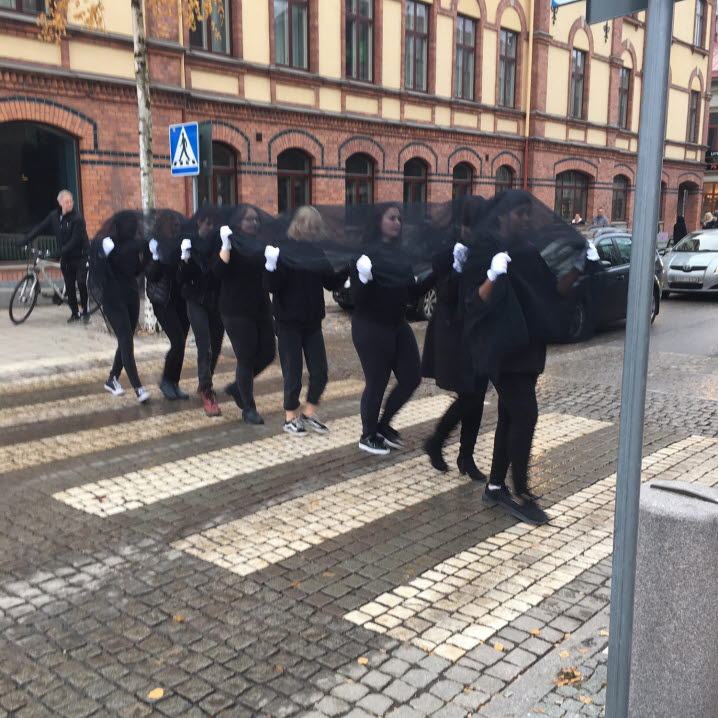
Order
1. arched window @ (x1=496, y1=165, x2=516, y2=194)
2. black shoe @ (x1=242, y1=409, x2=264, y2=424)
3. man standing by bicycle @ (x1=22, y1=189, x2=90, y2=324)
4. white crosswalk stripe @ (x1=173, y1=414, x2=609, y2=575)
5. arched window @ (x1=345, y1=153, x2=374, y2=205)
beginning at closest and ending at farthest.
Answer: white crosswalk stripe @ (x1=173, y1=414, x2=609, y2=575), black shoe @ (x1=242, y1=409, x2=264, y2=424), man standing by bicycle @ (x1=22, y1=189, x2=90, y2=324), arched window @ (x1=345, y1=153, x2=374, y2=205), arched window @ (x1=496, y1=165, x2=516, y2=194)

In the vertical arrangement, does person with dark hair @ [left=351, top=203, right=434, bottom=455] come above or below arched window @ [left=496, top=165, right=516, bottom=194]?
below

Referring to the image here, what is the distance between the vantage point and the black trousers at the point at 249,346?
23.3 feet

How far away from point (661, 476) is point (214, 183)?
45.9 ft

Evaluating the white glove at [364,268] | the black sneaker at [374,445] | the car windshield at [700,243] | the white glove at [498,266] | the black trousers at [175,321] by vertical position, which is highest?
the white glove at [498,266]

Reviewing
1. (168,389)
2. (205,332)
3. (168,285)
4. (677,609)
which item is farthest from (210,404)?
(677,609)

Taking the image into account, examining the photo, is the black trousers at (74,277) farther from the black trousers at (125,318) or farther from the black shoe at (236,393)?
the black shoe at (236,393)

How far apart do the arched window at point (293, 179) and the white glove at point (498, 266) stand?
1479 cm

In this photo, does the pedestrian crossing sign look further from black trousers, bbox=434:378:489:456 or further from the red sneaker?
black trousers, bbox=434:378:489:456

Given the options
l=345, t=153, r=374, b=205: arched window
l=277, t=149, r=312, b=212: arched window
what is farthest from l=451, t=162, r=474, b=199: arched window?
l=277, t=149, r=312, b=212: arched window

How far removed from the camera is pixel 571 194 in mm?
29172

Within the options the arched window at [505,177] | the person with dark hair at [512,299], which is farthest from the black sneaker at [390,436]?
the arched window at [505,177]

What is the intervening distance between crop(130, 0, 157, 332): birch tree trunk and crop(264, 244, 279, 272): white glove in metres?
5.85

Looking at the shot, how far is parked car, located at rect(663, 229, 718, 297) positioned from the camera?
1761 cm

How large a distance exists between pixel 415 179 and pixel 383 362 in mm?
17442
